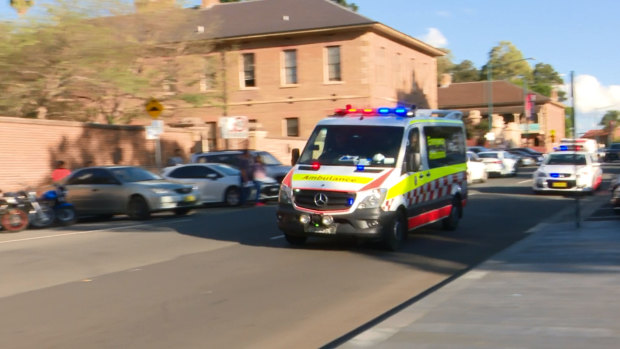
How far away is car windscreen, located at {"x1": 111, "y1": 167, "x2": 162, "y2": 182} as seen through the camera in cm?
2134

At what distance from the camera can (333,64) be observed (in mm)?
48656

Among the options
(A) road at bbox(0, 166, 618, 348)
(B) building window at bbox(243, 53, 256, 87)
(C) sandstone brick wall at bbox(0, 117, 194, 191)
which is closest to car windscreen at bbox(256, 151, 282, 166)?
(C) sandstone brick wall at bbox(0, 117, 194, 191)

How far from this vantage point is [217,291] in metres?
9.64

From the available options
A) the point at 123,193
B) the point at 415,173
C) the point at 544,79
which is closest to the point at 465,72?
the point at 544,79

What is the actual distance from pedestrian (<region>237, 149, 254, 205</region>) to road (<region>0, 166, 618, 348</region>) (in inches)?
247

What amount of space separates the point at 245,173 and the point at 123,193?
4.75m

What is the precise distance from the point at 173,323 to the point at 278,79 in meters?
42.5

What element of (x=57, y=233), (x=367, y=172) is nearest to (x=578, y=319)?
(x=367, y=172)

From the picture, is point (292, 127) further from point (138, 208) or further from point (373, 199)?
point (373, 199)

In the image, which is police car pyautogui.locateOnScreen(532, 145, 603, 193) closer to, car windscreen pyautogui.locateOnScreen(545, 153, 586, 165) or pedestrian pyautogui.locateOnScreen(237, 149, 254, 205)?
car windscreen pyautogui.locateOnScreen(545, 153, 586, 165)

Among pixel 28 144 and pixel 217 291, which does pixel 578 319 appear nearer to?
pixel 217 291

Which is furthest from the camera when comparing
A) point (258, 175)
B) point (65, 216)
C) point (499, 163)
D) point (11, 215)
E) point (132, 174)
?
point (499, 163)

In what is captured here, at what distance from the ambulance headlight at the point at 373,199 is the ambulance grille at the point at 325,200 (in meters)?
0.19

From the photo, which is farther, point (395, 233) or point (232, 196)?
point (232, 196)
